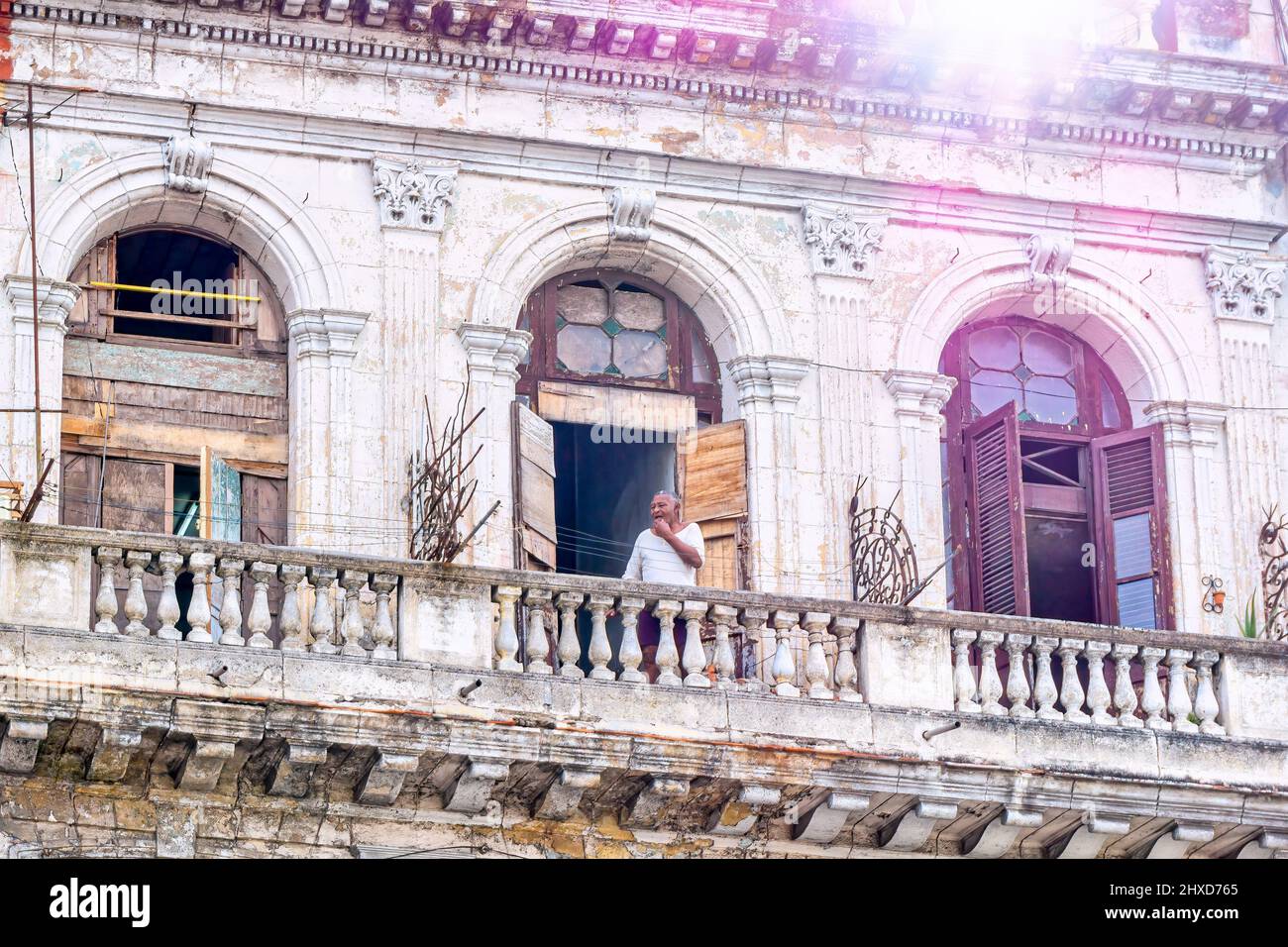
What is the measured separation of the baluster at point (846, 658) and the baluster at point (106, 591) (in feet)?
15.6

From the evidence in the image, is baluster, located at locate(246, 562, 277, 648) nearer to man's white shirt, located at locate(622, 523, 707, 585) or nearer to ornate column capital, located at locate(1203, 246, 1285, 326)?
man's white shirt, located at locate(622, 523, 707, 585)

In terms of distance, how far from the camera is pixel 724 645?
23562mm

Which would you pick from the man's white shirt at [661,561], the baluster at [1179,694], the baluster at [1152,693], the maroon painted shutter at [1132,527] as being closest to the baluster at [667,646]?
the man's white shirt at [661,561]

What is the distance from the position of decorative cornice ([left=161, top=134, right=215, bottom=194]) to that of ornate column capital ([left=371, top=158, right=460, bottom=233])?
1.20 metres

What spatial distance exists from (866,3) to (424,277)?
412cm

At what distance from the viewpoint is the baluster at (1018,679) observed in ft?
78.8

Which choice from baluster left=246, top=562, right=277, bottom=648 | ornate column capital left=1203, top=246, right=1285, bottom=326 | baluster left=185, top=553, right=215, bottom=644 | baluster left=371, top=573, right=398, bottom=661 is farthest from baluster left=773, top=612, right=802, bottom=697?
ornate column capital left=1203, top=246, right=1285, bottom=326

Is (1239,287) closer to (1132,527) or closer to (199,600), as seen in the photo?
(1132,527)

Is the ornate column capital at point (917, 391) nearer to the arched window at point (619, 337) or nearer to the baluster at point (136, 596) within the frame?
the arched window at point (619, 337)

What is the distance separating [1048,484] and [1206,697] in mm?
2916

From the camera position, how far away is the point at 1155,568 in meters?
26.4

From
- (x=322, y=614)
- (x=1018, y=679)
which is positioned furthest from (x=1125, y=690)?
(x=322, y=614)

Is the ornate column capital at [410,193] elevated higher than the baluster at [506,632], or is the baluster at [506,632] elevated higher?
the ornate column capital at [410,193]

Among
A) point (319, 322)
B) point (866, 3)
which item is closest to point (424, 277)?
point (319, 322)
